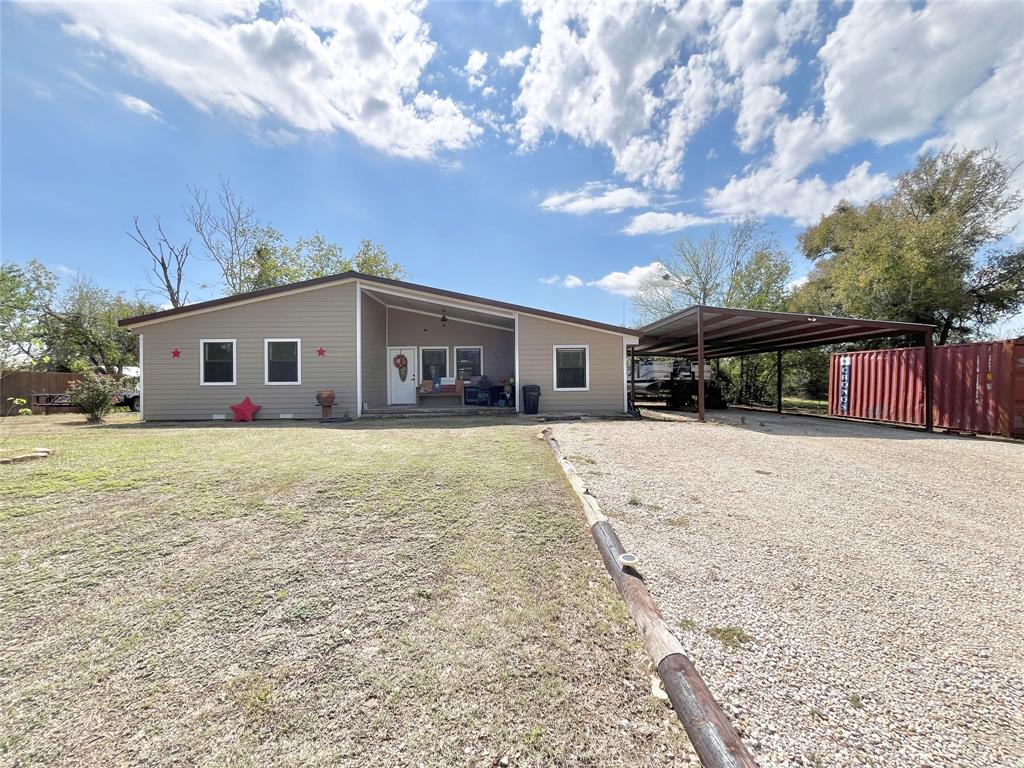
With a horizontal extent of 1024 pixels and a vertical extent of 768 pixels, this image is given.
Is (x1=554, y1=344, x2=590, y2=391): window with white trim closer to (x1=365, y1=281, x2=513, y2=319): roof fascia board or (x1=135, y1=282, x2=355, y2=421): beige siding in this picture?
(x1=365, y1=281, x2=513, y2=319): roof fascia board

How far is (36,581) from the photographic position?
2.37 meters

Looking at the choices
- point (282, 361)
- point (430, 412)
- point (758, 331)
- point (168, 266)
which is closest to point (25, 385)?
point (168, 266)

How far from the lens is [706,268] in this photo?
2309 centimetres

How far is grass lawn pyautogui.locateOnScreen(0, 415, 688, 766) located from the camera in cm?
138

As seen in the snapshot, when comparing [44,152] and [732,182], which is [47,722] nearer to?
[44,152]

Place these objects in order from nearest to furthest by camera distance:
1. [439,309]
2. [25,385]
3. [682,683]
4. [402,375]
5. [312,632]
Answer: [682,683] → [312,632] → [439,309] → [402,375] → [25,385]

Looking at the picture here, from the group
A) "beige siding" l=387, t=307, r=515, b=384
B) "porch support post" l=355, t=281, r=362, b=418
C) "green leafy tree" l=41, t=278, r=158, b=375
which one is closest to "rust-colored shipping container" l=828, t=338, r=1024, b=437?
"beige siding" l=387, t=307, r=515, b=384

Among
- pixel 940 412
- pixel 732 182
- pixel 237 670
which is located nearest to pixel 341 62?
pixel 237 670

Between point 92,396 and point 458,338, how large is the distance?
33.1 feet

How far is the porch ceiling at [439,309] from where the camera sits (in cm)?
1152

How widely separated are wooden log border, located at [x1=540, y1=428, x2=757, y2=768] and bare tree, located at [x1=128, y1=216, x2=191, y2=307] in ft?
99.0

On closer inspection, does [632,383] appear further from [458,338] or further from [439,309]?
[439,309]

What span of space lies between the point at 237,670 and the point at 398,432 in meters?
6.78

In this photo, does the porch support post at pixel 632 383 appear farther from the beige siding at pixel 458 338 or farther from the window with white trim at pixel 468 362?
the window with white trim at pixel 468 362
